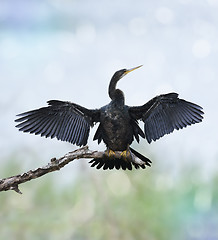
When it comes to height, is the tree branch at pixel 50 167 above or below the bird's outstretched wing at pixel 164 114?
below

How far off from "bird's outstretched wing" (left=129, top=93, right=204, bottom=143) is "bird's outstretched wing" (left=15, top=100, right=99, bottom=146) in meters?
0.41

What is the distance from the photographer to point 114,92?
3693 mm

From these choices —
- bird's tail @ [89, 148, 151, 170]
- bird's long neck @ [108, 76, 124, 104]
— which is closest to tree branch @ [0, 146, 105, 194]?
bird's tail @ [89, 148, 151, 170]

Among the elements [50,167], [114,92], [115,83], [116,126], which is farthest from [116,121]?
[50,167]

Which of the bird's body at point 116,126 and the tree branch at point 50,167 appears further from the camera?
the bird's body at point 116,126

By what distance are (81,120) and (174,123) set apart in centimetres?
78

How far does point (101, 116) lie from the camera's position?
3.68 m

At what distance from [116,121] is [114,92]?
0.86ft

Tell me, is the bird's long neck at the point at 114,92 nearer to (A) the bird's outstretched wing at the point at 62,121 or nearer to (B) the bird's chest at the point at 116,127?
(B) the bird's chest at the point at 116,127

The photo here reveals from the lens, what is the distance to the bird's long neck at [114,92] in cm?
365

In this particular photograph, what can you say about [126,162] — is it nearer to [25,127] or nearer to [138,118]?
[138,118]

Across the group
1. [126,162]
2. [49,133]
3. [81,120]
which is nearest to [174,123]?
[126,162]

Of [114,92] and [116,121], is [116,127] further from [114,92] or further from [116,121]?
[114,92]

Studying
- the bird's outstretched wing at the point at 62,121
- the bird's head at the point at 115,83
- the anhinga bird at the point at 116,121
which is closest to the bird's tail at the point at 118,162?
the anhinga bird at the point at 116,121
